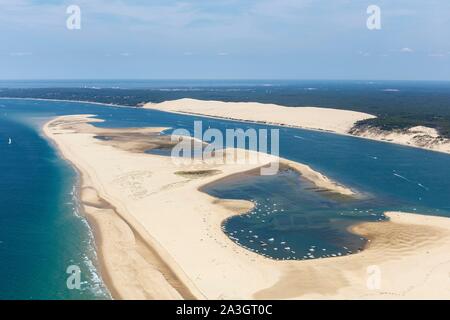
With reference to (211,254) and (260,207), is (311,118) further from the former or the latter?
(211,254)

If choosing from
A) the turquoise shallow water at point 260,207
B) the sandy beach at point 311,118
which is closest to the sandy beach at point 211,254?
the turquoise shallow water at point 260,207

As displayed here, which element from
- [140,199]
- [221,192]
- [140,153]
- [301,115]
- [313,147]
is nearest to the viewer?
[140,199]

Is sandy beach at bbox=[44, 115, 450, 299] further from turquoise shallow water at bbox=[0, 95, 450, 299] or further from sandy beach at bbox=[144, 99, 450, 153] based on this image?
sandy beach at bbox=[144, 99, 450, 153]

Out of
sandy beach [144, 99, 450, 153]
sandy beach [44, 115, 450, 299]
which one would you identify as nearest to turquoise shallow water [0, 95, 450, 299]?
sandy beach [44, 115, 450, 299]

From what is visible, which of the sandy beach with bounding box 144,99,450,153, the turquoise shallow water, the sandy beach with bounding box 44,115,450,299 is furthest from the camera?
the sandy beach with bounding box 144,99,450,153

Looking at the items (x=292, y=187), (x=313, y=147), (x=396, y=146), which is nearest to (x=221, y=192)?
(x=292, y=187)

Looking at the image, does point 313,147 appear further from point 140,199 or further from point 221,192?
point 140,199
